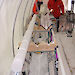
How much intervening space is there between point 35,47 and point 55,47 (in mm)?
287

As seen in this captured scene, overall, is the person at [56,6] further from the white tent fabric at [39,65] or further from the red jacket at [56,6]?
the white tent fabric at [39,65]

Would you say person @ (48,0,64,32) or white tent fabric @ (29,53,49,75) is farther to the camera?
person @ (48,0,64,32)

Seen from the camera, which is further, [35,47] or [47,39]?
[47,39]

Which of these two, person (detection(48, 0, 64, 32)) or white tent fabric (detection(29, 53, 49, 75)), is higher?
person (detection(48, 0, 64, 32))

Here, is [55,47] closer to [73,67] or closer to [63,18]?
[73,67]

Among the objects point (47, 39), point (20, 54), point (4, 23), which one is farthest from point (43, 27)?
point (20, 54)

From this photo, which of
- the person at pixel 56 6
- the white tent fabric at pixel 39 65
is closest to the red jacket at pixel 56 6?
the person at pixel 56 6

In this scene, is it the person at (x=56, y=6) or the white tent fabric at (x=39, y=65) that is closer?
the white tent fabric at (x=39, y=65)

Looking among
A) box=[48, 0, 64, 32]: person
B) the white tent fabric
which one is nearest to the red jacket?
box=[48, 0, 64, 32]: person

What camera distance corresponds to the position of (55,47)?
1896 mm

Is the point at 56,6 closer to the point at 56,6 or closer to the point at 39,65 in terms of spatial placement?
the point at 56,6

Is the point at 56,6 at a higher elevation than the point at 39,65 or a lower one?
higher

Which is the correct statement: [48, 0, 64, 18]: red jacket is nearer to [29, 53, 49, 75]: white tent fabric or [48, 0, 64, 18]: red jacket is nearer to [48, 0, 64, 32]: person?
[48, 0, 64, 32]: person

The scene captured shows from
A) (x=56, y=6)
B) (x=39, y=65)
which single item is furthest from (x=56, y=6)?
(x=39, y=65)
